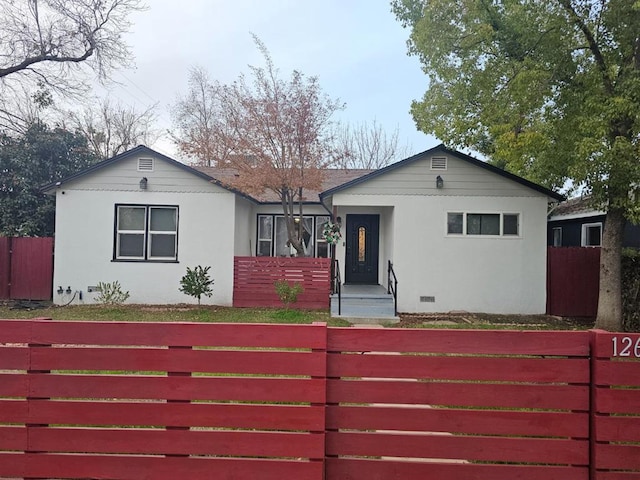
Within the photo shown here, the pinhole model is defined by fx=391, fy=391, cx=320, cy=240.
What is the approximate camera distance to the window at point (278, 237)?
48.0ft

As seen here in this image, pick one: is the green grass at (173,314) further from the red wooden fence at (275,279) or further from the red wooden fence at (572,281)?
the red wooden fence at (572,281)

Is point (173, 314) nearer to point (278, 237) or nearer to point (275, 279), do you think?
point (275, 279)

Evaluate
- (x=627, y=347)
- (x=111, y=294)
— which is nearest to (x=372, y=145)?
(x=111, y=294)

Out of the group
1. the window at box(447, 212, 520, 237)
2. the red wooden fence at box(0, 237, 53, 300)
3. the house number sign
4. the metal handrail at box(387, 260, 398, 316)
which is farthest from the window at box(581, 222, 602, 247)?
the red wooden fence at box(0, 237, 53, 300)

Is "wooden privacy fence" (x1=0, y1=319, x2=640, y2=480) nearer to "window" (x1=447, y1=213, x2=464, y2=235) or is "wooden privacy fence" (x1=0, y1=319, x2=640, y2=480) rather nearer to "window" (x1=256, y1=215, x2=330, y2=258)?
"window" (x1=447, y1=213, x2=464, y2=235)

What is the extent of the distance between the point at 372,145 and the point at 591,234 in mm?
17588

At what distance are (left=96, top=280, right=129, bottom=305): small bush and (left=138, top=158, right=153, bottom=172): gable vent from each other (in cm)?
342

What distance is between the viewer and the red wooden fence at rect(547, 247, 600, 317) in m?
11.4

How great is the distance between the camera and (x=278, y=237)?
587 inches

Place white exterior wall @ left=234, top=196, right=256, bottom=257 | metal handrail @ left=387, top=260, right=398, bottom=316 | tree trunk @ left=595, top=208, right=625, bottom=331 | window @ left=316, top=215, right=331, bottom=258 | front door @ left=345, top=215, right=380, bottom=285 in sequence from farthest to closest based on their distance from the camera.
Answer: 1. window @ left=316, top=215, right=331, bottom=258
2. front door @ left=345, top=215, right=380, bottom=285
3. white exterior wall @ left=234, top=196, right=256, bottom=257
4. metal handrail @ left=387, top=260, right=398, bottom=316
5. tree trunk @ left=595, top=208, right=625, bottom=331

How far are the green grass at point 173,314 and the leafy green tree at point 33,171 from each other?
4.59 metres

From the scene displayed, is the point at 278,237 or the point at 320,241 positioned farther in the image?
the point at 278,237

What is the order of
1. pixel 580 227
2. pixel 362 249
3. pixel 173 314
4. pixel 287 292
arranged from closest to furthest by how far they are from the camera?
pixel 173 314, pixel 287 292, pixel 362 249, pixel 580 227

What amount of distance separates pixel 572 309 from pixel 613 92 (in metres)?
6.10
